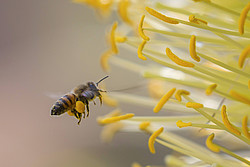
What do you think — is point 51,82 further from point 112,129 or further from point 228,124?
point 228,124

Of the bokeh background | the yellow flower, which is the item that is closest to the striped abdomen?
the yellow flower

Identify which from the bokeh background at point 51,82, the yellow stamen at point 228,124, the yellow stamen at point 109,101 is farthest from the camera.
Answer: the bokeh background at point 51,82

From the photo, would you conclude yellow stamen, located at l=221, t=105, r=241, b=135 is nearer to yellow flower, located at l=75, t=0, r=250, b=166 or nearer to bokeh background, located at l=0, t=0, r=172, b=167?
yellow flower, located at l=75, t=0, r=250, b=166

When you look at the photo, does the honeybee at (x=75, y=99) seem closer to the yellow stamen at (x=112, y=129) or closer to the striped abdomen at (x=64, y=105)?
the striped abdomen at (x=64, y=105)

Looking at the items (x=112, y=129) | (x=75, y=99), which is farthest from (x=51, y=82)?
(x=75, y=99)

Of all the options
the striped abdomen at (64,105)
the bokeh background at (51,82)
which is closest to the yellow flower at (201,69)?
the striped abdomen at (64,105)

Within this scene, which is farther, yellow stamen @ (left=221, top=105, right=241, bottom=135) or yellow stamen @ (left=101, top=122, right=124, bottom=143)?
yellow stamen @ (left=101, top=122, right=124, bottom=143)
